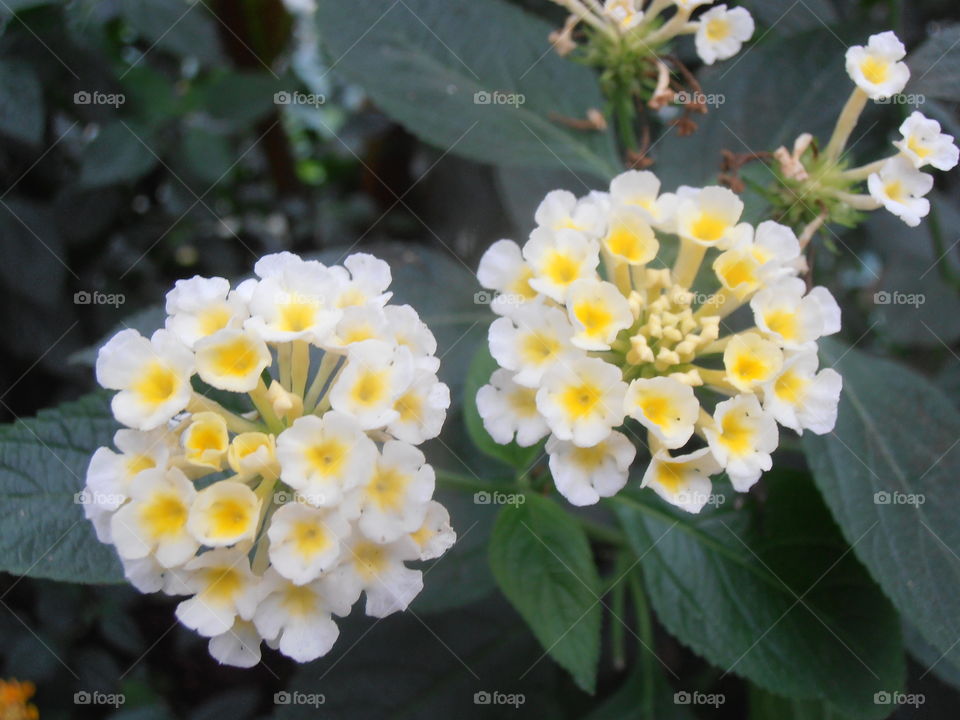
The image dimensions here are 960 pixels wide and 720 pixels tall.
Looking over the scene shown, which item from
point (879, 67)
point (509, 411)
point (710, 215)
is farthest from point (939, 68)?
point (509, 411)

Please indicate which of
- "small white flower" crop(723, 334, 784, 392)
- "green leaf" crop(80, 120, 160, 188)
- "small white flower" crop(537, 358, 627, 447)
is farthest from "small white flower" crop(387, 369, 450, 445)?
"green leaf" crop(80, 120, 160, 188)

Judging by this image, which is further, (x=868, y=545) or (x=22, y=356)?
(x=22, y=356)

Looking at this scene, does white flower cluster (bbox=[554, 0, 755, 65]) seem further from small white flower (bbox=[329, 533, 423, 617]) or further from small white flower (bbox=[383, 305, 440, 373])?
small white flower (bbox=[329, 533, 423, 617])

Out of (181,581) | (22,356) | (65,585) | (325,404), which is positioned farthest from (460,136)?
(65,585)

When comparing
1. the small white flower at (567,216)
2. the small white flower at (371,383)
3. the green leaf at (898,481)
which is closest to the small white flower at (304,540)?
the small white flower at (371,383)

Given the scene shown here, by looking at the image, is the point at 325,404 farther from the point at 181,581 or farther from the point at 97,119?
the point at 97,119
